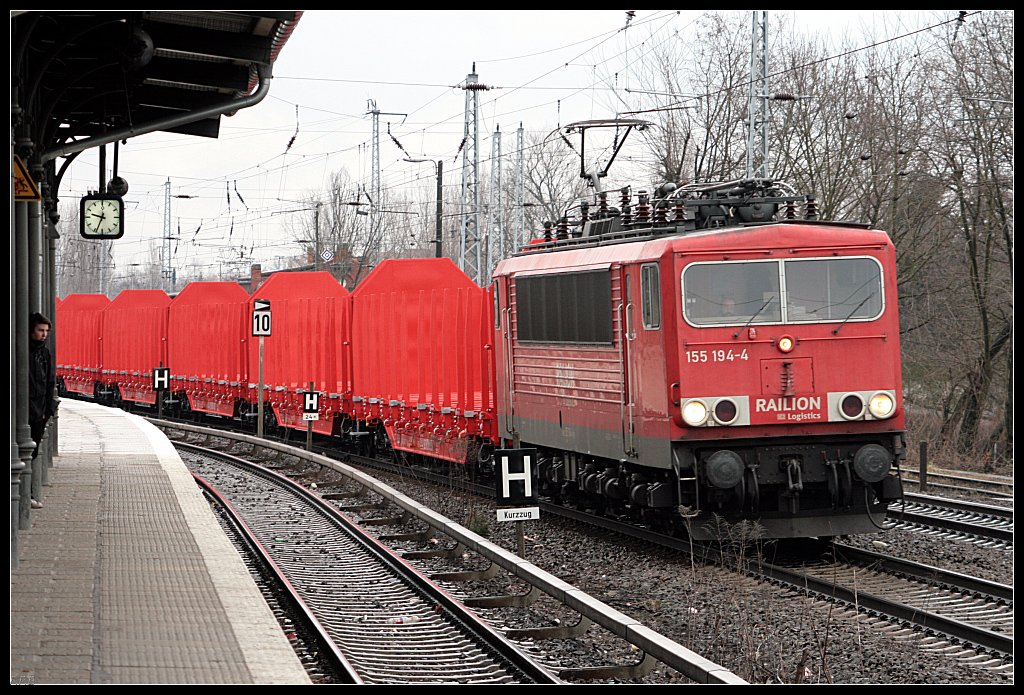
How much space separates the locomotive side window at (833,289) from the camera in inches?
481

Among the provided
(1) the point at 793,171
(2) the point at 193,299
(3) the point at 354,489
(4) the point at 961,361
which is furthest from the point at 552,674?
(2) the point at 193,299

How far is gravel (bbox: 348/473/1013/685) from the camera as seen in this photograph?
8211 mm

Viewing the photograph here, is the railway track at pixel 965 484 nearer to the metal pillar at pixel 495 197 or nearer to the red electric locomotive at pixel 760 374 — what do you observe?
the red electric locomotive at pixel 760 374

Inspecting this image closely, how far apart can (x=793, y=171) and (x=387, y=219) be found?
95.1ft

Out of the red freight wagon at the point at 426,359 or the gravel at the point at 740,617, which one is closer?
the gravel at the point at 740,617

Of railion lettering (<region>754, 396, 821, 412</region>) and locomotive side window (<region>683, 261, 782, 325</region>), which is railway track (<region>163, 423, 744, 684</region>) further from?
locomotive side window (<region>683, 261, 782, 325</region>)

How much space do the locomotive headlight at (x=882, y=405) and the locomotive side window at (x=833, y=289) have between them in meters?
0.81

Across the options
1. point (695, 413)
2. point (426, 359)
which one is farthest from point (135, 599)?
point (426, 359)

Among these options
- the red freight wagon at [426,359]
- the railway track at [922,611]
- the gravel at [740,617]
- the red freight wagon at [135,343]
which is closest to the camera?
the gravel at [740,617]

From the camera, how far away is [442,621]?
33.8 feet

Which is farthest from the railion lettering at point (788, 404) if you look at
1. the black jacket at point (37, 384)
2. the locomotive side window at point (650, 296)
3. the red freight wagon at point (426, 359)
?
the black jacket at point (37, 384)

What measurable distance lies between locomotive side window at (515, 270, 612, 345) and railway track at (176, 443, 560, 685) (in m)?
3.24

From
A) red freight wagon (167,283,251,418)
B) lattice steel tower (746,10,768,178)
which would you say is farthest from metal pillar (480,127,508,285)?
lattice steel tower (746,10,768,178)
